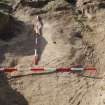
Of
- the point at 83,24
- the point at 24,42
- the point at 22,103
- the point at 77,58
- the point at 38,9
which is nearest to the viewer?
the point at 22,103

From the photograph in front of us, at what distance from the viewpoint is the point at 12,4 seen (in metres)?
15.8

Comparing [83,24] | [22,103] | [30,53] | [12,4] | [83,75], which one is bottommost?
[22,103]

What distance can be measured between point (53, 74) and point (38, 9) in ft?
16.2

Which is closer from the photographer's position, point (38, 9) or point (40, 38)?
point (40, 38)

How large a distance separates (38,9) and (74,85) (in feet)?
18.3

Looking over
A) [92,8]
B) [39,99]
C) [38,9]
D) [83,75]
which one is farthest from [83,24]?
[39,99]

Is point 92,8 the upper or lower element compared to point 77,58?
upper

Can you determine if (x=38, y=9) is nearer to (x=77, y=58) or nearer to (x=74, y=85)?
(x=77, y=58)

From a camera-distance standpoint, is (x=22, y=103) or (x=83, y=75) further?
(x=83, y=75)

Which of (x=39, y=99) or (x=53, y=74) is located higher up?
(x=53, y=74)

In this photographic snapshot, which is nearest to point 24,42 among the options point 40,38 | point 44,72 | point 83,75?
point 40,38

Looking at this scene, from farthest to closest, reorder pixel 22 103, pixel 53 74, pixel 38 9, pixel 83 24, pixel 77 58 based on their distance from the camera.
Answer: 1. pixel 38 9
2. pixel 83 24
3. pixel 77 58
4. pixel 53 74
5. pixel 22 103

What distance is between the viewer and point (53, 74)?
36.6 feet

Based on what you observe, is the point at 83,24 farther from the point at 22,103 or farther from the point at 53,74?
the point at 22,103
